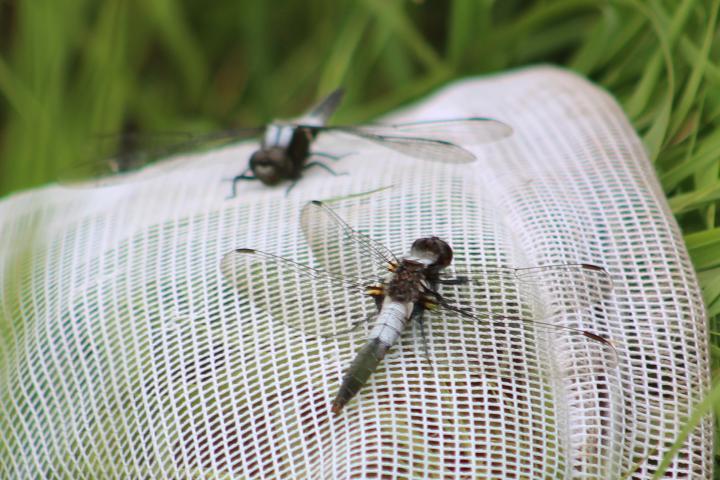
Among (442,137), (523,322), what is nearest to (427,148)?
(442,137)

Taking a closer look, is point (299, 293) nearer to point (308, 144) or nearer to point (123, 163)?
point (308, 144)

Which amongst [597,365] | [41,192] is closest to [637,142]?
[597,365]

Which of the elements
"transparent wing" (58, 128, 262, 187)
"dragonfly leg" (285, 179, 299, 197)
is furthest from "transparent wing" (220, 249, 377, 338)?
"transparent wing" (58, 128, 262, 187)

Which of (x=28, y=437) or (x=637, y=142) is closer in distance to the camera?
(x=28, y=437)

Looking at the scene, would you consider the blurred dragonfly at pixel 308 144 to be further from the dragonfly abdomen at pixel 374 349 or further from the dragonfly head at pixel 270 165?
the dragonfly abdomen at pixel 374 349

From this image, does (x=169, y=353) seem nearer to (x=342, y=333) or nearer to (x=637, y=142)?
(x=342, y=333)

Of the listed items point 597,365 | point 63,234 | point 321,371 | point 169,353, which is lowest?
point 63,234

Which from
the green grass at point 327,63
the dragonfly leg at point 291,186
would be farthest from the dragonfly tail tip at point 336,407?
the green grass at point 327,63

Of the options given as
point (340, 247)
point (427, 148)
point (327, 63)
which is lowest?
point (327, 63)
